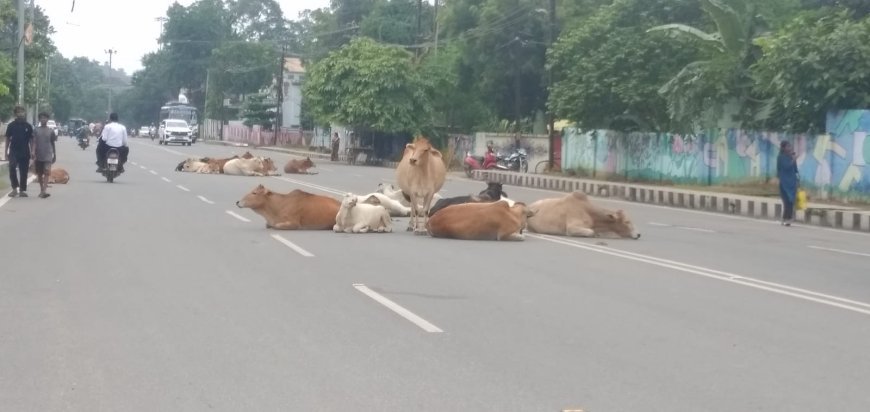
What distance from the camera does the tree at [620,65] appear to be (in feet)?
118

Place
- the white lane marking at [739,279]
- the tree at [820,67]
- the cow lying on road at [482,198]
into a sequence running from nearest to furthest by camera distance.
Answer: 1. the white lane marking at [739,279]
2. the cow lying on road at [482,198]
3. the tree at [820,67]

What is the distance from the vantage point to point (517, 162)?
46375 mm

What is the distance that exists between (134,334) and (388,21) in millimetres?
71306

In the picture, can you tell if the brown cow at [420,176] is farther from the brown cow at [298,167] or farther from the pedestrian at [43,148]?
the brown cow at [298,167]

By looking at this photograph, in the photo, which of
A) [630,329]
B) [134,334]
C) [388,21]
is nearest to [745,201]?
[630,329]

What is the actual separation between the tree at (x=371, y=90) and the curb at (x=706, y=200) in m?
11.9

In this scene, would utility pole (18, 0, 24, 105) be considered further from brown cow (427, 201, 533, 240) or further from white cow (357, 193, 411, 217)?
brown cow (427, 201, 533, 240)

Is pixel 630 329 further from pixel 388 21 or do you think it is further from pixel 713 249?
pixel 388 21

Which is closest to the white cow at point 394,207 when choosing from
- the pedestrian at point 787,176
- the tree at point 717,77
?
the pedestrian at point 787,176

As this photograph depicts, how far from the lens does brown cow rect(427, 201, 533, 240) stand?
16109 millimetres

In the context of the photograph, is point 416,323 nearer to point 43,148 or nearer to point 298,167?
point 43,148

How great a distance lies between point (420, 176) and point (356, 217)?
1115 millimetres

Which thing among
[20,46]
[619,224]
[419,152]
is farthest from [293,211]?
[20,46]

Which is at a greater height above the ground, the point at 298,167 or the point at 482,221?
the point at 298,167
